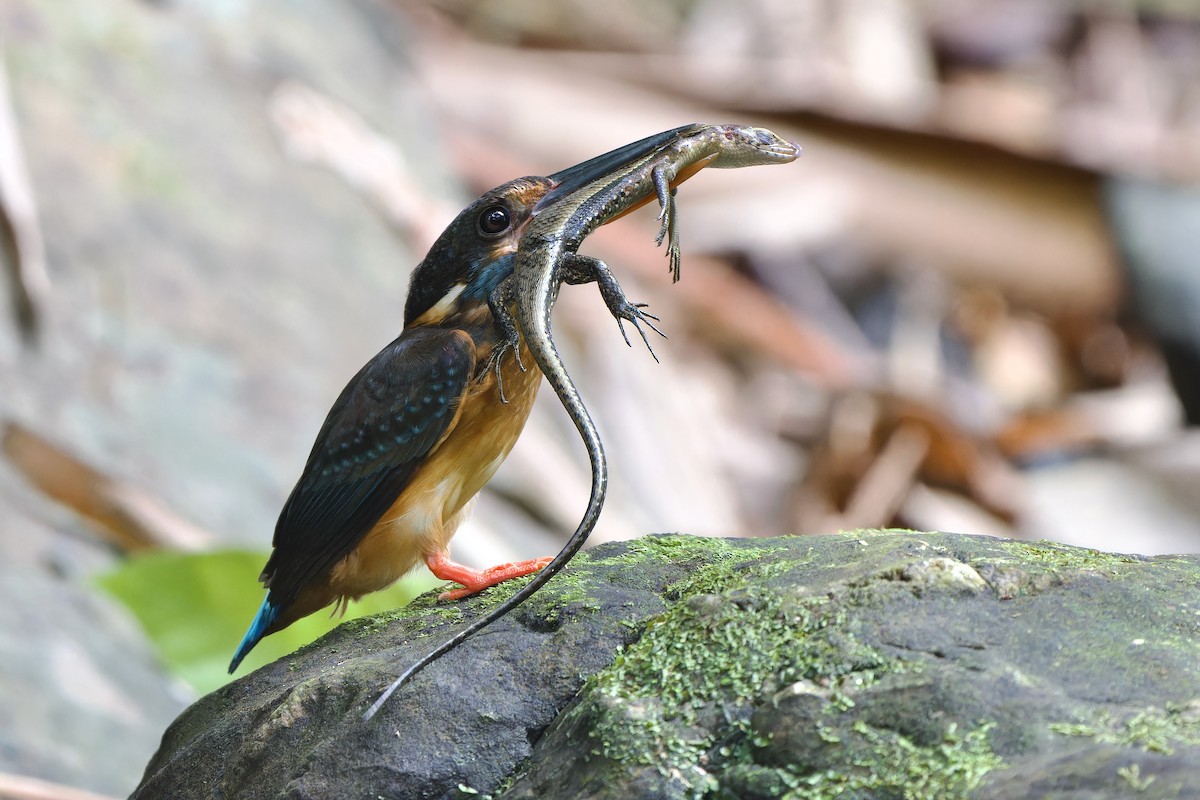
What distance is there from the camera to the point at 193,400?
6922mm

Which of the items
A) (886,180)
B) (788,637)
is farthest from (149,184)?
(788,637)

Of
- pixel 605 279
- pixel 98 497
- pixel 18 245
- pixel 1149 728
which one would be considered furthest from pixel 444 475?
pixel 18 245

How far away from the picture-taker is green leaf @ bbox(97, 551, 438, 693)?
4871mm

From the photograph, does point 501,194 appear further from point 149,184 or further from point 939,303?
point 939,303

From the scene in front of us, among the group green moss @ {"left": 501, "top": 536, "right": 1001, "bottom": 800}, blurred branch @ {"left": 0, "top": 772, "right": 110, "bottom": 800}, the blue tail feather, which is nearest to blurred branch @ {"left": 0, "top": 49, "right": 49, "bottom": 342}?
blurred branch @ {"left": 0, "top": 772, "right": 110, "bottom": 800}

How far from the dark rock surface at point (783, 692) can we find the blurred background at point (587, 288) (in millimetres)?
2299

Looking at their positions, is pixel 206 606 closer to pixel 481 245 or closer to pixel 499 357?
pixel 481 245

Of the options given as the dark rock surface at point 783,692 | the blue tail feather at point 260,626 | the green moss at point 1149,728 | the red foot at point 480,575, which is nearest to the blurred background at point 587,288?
the blue tail feather at point 260,626

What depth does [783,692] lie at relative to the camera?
2176 mm

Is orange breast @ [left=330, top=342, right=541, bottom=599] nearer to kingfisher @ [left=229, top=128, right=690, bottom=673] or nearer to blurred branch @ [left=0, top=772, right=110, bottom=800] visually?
kingfisher @ [left=229, top=128, right=690, bottom=673]

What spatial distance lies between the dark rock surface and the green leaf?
202 centimetres

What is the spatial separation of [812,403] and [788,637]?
7.51 meters

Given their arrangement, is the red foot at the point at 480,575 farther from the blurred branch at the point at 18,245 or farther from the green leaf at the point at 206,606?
the blurred branch at the point at 18,245

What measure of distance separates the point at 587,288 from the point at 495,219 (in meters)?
5.68
